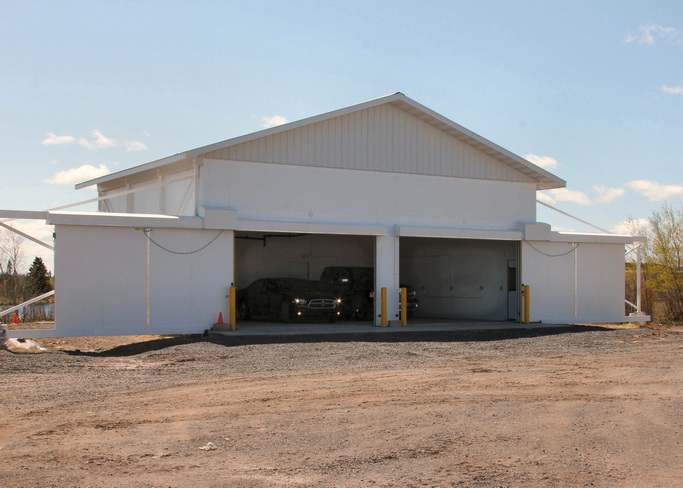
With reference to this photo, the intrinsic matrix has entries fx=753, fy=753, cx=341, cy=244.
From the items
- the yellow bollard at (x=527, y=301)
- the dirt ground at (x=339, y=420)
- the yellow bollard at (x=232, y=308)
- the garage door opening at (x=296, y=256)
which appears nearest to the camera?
the dirt ground at (x=339, y=420)

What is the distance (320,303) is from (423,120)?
256 inches

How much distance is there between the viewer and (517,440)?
7.70m

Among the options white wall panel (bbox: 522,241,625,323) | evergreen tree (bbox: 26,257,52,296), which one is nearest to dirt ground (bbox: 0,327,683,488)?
white wall panel (bbox: 522,241,625,323)

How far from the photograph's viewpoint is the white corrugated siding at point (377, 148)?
21.1 meters

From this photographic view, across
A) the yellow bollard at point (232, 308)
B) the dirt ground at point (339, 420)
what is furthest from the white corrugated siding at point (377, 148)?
the dirt ground at point (339, 420)

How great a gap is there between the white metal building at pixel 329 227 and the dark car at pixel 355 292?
2.60 metres

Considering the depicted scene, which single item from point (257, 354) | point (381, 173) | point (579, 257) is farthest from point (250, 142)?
point (579, 257)

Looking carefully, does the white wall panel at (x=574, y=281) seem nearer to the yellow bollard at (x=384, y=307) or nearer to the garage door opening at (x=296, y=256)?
the yellow bollard at (x=384, y=307)

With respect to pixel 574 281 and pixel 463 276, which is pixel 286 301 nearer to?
pixel 463 276

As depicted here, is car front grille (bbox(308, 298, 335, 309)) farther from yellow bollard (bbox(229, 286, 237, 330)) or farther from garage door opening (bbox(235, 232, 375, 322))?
yellow bollard (bbox(229, 286, 237, 330))

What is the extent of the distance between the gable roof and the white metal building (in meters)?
0.06

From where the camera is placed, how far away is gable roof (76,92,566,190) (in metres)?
20.2

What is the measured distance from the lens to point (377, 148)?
22.6 metres

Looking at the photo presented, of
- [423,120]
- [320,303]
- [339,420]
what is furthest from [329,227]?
[339,420]
